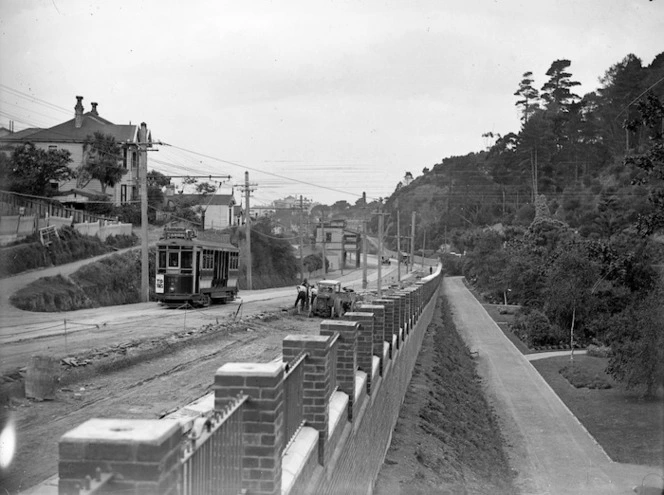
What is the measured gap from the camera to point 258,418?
4.39 m

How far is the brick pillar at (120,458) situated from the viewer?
269 cm

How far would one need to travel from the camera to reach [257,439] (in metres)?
4.42

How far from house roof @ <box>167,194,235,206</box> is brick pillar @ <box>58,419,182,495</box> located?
225 feet

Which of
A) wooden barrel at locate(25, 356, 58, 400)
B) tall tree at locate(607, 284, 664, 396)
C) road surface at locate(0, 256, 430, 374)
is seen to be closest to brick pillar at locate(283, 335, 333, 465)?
wooden barrel at locate(25, 356, 58, 400)

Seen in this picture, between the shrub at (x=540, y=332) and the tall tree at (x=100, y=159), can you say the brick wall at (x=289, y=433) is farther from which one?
the tall tree at (x=100, y=159)

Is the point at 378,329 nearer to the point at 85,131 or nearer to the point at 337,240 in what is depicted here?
the point at 85,131

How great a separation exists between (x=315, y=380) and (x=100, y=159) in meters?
46.8

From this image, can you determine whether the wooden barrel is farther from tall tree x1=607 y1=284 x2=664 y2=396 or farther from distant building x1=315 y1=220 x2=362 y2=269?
distant building x1=315 y1=220 x2=362 y2=269

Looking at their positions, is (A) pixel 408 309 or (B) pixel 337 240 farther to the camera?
(B) pixel 337 240

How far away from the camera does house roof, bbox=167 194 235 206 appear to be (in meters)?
76.2

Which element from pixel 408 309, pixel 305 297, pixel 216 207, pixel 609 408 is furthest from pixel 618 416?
pixel 216 207

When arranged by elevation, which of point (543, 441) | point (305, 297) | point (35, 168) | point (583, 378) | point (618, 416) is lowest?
point (543, 441)

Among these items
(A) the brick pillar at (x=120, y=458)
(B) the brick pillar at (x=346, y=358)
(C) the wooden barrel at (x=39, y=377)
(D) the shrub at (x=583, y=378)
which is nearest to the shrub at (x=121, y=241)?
(D) the shrub at (x=583, y=378)

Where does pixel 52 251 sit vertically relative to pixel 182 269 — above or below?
above
